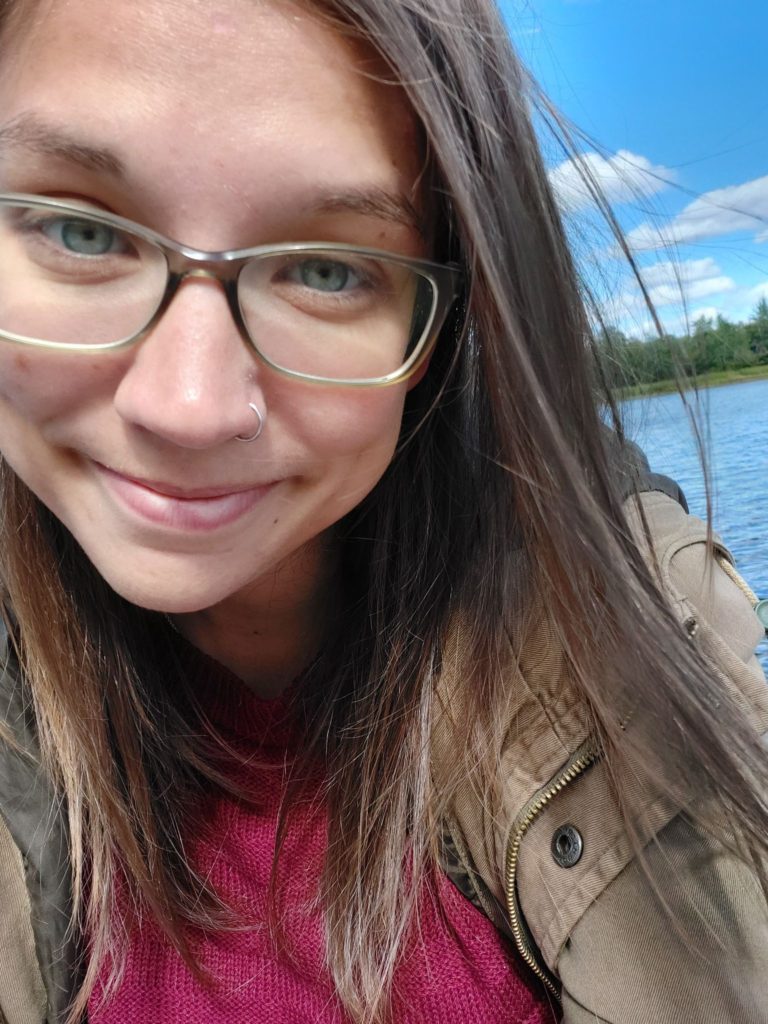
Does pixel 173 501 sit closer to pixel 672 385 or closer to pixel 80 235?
pixel 80 235

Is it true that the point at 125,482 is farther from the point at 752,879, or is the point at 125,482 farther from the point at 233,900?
the point at 752,879

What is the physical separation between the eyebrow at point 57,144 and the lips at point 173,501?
0.26m

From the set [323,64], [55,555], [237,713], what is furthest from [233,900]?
[323,64]

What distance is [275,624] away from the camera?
1.10 metres

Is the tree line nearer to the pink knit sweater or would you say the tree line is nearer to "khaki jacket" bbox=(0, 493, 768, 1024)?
"khaki jacket" bbox=(0, 493, 768, 1024)

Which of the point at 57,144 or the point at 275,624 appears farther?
the point at 275,624

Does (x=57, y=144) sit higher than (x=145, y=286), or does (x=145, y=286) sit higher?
(x=57, y=144)

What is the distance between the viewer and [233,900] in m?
1.02

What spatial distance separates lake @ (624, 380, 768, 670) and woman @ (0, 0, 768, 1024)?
0.06 meters

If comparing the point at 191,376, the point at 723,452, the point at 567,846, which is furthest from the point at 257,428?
the point at 723,452

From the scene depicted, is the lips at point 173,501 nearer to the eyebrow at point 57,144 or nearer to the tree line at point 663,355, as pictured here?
the eyebrow at point 57,144

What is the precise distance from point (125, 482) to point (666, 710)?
0.55 metres

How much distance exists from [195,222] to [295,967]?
829mm

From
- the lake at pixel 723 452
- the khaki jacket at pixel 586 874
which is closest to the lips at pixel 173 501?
the khaki jacket at pixel 586 874
